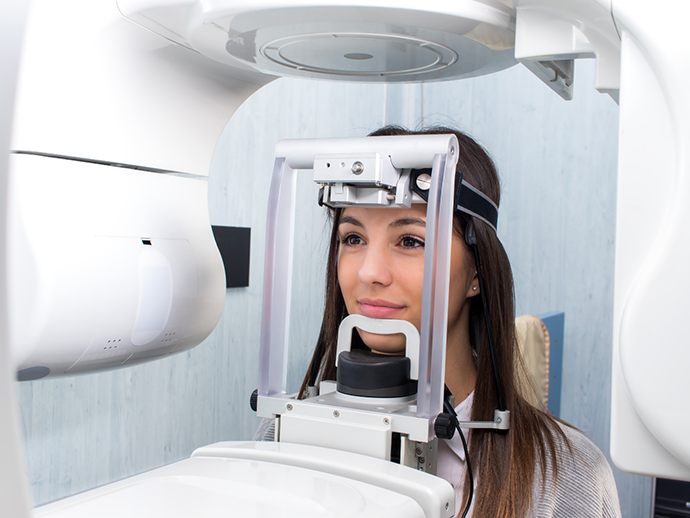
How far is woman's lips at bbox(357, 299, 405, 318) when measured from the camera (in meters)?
0.95

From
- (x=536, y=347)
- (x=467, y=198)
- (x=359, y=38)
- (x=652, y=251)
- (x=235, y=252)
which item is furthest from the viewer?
(x=536, y=347)

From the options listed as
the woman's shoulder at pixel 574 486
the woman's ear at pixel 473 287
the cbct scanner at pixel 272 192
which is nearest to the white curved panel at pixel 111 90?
the cbct scanner at pixel 272 192

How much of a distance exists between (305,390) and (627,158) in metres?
0.72

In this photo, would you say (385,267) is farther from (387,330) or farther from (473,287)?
(473,287)

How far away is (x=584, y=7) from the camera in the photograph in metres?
0.60

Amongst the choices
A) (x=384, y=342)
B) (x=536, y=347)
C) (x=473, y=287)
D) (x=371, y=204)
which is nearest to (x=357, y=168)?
(x=371, y=204)

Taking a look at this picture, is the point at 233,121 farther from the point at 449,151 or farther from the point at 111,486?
the point at 111,486

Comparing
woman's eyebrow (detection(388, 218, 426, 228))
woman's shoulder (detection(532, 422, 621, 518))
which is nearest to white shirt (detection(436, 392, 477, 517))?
woman's shoulder (detection(532, 422, 621, 518))

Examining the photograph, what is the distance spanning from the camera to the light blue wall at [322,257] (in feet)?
5.64

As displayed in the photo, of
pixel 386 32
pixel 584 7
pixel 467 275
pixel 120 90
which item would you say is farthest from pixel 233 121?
pixel 584 7

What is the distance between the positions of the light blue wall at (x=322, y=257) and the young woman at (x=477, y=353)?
0.83 meters

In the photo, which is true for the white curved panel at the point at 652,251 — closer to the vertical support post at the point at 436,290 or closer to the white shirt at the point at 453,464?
the vertical support post at the point at 436,290

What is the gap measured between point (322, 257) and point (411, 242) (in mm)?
1536

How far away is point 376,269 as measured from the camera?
96 cm
